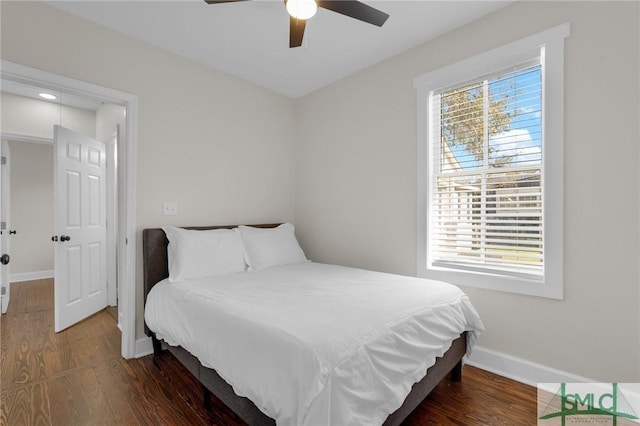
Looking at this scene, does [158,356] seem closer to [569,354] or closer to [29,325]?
[29,325]

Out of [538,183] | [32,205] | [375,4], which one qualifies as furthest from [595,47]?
[32,205]

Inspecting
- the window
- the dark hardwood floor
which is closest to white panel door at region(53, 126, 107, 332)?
the dark hardwood floor

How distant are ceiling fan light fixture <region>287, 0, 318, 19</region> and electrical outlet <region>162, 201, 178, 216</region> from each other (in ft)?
6.32

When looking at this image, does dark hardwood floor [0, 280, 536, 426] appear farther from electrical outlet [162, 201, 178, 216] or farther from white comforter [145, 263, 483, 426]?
electrical outlet [162, 201, 178, 216]

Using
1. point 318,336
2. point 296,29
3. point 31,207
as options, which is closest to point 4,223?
point 31,207

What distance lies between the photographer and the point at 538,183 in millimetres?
2098

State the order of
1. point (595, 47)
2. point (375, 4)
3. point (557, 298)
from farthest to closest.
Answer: point (375, 4) < point (557, 298) < point (595, 47)

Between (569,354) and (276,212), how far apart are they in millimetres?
2969

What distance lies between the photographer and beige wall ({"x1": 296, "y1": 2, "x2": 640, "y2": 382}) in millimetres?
1756

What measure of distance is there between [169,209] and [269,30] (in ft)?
5.90

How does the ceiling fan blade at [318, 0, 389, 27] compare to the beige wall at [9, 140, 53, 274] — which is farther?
the beige wall at [9, 140, 53, 274]

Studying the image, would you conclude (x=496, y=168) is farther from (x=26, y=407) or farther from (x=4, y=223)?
(x=4, y=223)

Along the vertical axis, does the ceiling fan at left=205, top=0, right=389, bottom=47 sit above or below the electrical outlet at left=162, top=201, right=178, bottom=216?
above

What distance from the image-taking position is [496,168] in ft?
7.48
